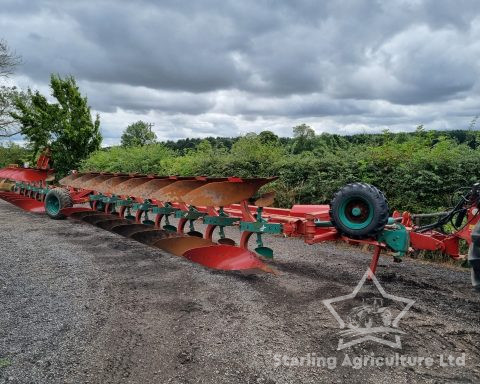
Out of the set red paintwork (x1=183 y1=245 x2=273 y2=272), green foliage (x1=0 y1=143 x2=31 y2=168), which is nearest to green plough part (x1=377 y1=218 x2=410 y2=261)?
red paintwork (x1=183 y1=245 x2=273 y2=272)

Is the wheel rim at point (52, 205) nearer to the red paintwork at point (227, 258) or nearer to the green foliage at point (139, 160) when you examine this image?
the green foliage at point (139, 160)

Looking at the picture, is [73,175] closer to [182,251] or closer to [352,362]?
[182,251]

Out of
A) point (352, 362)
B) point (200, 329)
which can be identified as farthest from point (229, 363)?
point (352, 362)

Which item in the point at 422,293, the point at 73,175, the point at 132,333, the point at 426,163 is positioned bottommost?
the point at 132,333

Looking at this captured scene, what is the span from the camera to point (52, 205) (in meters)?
9.49

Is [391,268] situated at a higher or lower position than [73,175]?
lower

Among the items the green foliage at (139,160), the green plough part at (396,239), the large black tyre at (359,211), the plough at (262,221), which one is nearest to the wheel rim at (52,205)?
the plough at (262,221)

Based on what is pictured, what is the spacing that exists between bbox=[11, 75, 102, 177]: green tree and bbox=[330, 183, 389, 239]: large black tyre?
16.3 m

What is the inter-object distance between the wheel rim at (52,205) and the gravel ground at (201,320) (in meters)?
3.48

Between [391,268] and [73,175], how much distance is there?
23.2 feet

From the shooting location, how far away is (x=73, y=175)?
364 inches

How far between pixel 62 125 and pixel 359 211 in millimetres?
16795

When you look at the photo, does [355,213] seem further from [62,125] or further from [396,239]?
[62,125]

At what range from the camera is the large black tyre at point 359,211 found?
155 inches
